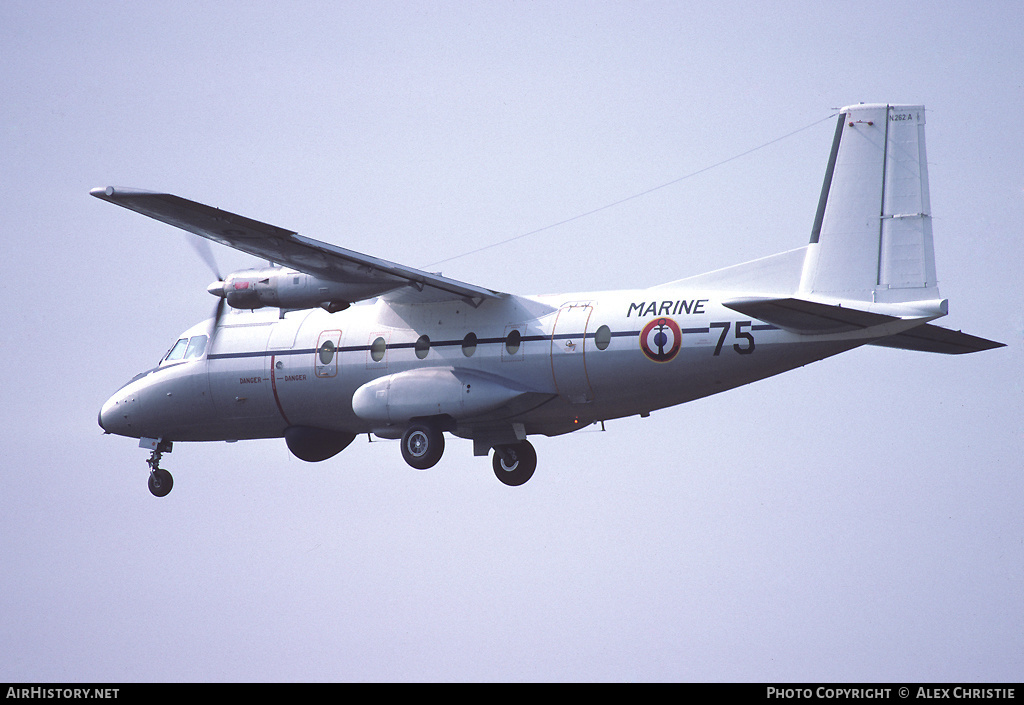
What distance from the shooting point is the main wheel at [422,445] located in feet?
72.3

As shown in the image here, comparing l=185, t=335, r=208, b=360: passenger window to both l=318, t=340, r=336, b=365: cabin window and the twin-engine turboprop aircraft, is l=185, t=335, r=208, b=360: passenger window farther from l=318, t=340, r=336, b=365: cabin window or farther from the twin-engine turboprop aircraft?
l=318, t=340, r=336, b=365: cabin window

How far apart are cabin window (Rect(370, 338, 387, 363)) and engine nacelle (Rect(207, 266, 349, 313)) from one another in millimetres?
965

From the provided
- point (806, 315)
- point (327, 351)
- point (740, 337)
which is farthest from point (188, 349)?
point (806, 315)

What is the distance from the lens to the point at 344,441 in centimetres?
2491

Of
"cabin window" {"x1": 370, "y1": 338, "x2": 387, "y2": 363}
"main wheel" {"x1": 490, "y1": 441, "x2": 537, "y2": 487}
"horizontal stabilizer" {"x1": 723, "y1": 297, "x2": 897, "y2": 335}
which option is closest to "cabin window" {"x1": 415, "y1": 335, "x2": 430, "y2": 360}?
"cabin window" {"x1": 370, "y1": 338, "x2": 387, "y2": 363}

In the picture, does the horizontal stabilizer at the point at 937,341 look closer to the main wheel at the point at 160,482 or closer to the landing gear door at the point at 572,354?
the landing gear door at the point at 572,354

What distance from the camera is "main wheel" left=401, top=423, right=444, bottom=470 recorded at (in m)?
22.0

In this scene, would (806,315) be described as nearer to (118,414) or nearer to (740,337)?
(740,337)

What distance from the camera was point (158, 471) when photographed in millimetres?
26516

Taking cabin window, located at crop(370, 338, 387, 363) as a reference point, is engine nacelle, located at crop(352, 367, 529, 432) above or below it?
below

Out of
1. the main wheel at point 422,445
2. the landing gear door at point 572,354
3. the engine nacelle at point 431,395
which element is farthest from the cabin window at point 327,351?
the landing gear door at point 572,354

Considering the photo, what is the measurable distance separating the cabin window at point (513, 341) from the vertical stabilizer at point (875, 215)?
188 inches
